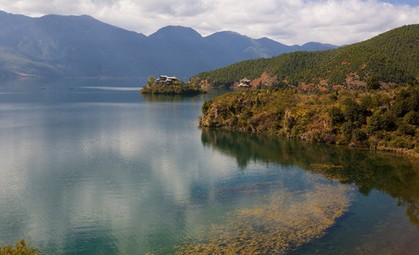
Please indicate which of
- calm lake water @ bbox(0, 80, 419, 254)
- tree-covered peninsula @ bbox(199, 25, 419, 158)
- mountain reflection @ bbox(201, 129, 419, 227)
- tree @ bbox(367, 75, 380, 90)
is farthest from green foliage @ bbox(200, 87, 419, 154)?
tree @ bbox(367, 75, 380, 90)

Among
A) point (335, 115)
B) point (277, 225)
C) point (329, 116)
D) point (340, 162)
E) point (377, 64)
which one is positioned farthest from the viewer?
point (377, 64)

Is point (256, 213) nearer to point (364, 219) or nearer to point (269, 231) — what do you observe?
point (269, 231)

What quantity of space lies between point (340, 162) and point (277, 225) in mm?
33738

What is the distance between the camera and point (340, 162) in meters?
72.8

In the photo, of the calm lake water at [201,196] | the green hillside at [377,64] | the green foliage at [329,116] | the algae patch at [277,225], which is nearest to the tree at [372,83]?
the green foliage at [329,116]

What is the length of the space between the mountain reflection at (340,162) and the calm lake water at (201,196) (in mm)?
194

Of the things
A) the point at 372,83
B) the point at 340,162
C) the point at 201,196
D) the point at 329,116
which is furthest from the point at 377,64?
the point at 201,196

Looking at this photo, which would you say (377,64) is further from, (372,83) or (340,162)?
(340,162)

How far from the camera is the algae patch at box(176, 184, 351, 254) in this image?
125 feet

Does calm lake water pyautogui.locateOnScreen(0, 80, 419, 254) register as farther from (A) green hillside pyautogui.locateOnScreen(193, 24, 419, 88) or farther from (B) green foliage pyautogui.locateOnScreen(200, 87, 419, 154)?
(A) green hillside pyautogui.locateOnScreen(193, 24, 419, 88)

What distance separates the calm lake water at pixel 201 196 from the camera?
39875mm

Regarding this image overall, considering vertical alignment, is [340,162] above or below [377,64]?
below

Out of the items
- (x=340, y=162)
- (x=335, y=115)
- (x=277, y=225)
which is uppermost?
(x=335, y=115)

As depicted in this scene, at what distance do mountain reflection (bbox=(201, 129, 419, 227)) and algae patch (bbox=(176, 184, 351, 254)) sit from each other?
7975 millimetres
